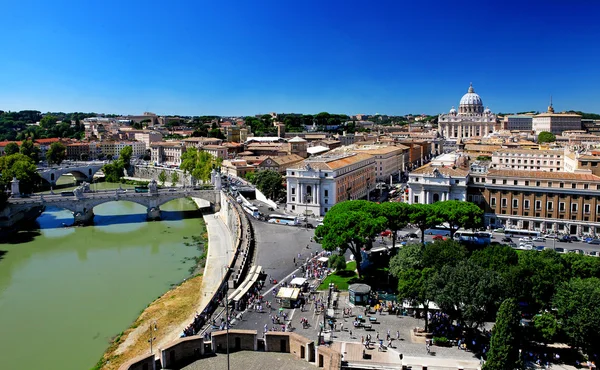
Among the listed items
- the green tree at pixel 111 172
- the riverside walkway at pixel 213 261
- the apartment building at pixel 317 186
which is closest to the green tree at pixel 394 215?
the riverside walkway at pixel 213 261

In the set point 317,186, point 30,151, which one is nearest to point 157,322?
point 317,186

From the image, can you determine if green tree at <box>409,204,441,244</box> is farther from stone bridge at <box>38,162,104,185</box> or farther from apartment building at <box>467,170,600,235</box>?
stone bridge at <box>38,162,104,185</box>

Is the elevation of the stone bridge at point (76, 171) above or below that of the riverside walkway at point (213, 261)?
above

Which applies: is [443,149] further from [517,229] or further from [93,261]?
[93,261]

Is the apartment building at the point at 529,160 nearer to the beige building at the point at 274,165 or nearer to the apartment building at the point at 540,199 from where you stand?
the apartment building at the point at 540,199

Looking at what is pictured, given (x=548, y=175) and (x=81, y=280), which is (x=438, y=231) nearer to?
(x=548, y=175)

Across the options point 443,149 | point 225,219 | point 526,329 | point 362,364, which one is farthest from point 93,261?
point 443,149

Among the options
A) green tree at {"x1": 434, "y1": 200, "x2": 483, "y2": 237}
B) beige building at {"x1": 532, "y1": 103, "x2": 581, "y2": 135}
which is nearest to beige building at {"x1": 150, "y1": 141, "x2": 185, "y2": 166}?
green tree at {"x1": 434, "y1": 200, "x2": 483, "y2": 237}
